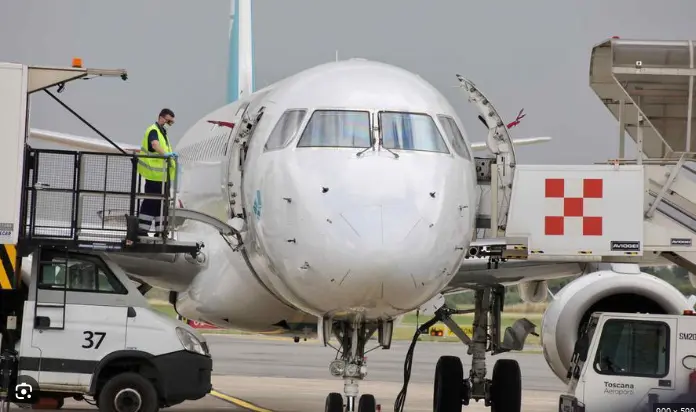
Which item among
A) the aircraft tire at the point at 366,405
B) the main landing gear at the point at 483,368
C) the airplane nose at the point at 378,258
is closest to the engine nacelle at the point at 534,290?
the main landing gear at the point at 483,368

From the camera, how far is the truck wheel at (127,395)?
14.4 m

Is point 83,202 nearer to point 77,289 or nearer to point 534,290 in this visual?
point 77,289

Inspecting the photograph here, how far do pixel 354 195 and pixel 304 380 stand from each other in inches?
609

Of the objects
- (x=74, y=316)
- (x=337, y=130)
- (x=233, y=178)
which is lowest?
(x=74, y=316)

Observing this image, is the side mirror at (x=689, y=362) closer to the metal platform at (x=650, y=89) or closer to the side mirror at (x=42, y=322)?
the metal platform at (x=650, y=89)

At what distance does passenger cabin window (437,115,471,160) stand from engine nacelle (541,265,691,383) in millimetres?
5252

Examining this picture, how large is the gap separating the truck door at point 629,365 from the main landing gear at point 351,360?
2.41 m

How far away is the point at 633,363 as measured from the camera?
47.7 ft

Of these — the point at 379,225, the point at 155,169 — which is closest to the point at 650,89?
the point at 379,225

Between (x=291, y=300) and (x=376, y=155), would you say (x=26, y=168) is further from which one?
(x=376, y=155)

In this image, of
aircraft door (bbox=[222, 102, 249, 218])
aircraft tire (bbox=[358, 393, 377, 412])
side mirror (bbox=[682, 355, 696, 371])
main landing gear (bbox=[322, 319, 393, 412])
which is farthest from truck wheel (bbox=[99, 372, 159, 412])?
→ side mirror (bbox=[682, 355, 696, 371])

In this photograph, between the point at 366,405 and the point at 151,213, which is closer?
the point at 366,405

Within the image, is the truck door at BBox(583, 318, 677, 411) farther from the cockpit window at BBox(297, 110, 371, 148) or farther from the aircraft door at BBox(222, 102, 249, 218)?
the aircraft door at BBox(222, 102, 249, 218)

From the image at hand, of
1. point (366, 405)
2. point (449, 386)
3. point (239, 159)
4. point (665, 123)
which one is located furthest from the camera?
point (449, 386)
